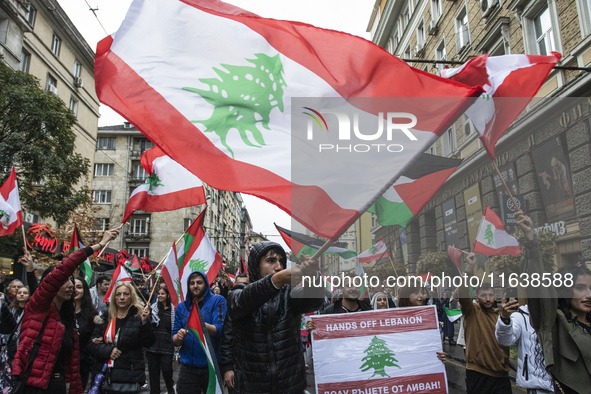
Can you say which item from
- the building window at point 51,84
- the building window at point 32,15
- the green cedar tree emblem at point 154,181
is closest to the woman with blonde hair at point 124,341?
the green cedar tree emblem at point 154,181

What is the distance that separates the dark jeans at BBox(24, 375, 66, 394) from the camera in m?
3.89

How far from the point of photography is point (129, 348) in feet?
17.2

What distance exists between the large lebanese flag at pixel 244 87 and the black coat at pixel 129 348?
106 inches

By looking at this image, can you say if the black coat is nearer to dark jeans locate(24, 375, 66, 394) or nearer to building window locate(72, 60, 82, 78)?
dark jeans locate(24, 375, 66, 394)

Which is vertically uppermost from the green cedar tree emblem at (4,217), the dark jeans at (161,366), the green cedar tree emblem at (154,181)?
the green cedar tree emblem at (154,181)

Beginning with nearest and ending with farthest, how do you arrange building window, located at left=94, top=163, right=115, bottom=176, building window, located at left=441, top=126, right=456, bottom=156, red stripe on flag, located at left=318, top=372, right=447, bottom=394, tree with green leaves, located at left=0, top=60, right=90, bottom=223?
red stripe on flag, located at left=318, top=372, right=447, bottom=394
building window, located at left=441, top=126, right=456, bottom=156
tree with green leaves, located at left=0, top=60, right=90, bottom=223
building window, located at left=94, top=163, right=115, bottom=176

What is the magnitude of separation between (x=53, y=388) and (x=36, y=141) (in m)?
11.4

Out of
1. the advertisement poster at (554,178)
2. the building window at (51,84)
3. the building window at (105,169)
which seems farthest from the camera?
the building window at (105,169)

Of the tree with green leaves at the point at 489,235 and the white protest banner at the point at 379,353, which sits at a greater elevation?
the tree with green leaves at the point at 489,235

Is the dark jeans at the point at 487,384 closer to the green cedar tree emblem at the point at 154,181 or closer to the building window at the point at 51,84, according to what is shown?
the green cedar tree emblem at the point at 154,181

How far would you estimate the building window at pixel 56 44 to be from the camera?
2513 cm

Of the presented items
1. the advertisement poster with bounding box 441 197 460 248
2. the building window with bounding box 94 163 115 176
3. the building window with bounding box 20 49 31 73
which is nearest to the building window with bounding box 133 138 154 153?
the building window with bounding box 94 163 115 176

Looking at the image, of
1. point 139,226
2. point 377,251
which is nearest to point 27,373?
point 377,251

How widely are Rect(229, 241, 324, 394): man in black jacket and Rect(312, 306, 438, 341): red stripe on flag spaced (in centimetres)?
64
